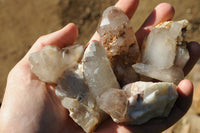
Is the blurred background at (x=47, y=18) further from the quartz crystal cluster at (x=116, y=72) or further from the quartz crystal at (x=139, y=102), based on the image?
the quartz crystal at (x=139, y=102)

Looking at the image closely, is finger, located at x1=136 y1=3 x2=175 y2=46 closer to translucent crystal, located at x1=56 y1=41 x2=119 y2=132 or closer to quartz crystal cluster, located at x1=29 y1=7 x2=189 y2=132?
quartz crystal cluster, located at x1=29 y1=7 x2=189 y2=132

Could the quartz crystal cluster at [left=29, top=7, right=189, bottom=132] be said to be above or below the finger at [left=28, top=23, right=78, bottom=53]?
below

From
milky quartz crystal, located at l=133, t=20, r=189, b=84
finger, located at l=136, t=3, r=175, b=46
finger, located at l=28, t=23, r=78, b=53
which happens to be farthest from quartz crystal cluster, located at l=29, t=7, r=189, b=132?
finger, located at l=136, t=3, r=175, b=46

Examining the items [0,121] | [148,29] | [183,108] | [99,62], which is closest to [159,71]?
[183,108]

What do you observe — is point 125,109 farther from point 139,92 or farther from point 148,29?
point 148,29

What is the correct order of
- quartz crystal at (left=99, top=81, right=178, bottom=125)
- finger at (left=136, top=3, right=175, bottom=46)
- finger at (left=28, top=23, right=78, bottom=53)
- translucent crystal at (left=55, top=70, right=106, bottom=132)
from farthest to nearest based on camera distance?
finger at (left=136, top=3, right=175, bottom=46)
finger at (left=28, top=23, right=78, bottom=53)
translucent crystal at (left=55, top=70, right=106, bottom=132)
quartz crystal at (left=99, top=81, right=178, bottom=125)

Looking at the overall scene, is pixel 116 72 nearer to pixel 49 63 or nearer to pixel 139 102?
pixel 139 102

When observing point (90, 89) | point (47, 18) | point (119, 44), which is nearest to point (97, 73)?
point (90, 89)
